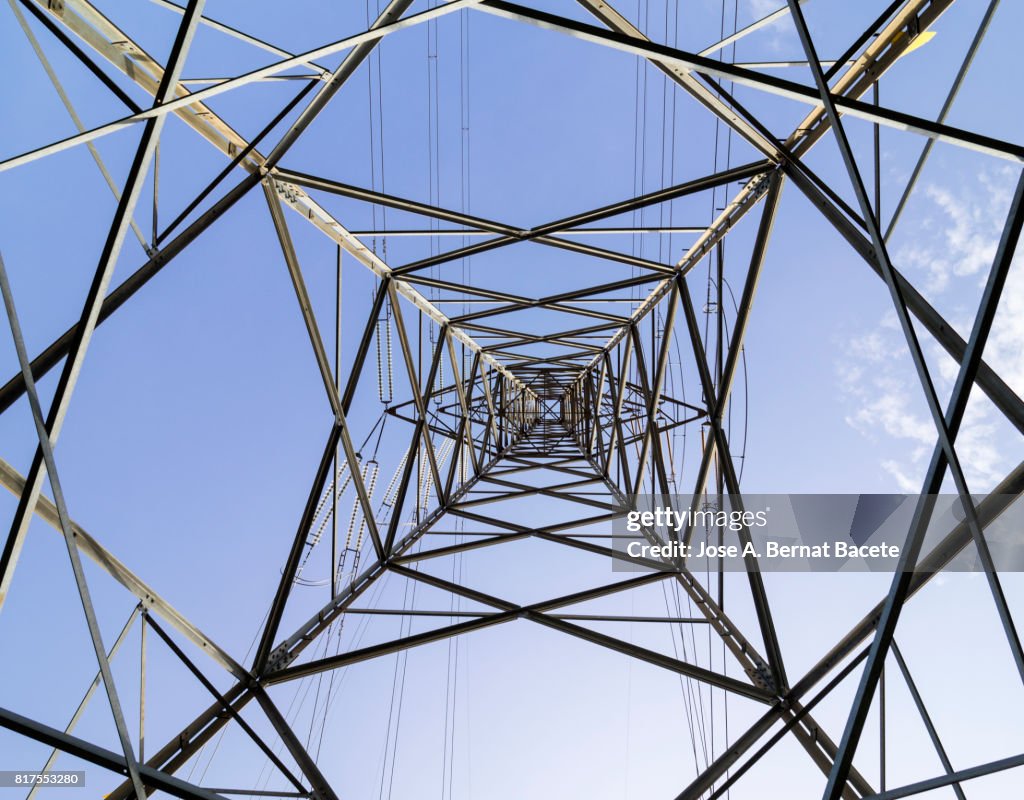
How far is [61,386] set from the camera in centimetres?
327

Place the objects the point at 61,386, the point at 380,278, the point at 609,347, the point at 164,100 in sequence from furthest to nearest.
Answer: the point at 609,347 < the point at 380,278 < the point at 164,100 < the point at 61,386

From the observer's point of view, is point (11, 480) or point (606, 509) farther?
point (606, 509)

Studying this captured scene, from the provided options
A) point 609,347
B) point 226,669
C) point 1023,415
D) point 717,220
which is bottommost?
point 226,669

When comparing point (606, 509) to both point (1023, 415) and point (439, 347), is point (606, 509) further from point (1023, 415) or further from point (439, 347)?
point (1023, 415)

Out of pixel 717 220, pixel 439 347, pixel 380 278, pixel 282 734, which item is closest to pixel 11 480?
pixel 282 734

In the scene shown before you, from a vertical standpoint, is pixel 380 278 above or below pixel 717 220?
above

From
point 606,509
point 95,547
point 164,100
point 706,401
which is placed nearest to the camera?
point 164,100

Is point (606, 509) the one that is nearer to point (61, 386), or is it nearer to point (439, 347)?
point (439, 347)

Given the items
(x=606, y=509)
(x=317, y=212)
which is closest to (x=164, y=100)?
(x=317, y=212)

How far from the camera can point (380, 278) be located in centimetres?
963

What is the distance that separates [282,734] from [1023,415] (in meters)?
5.71

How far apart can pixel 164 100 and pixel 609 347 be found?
12515 mm

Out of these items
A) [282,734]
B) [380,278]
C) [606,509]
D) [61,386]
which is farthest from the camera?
[606,509]

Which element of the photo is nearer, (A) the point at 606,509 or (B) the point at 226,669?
(B) the point at 226,669
